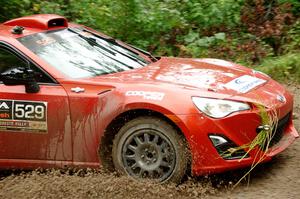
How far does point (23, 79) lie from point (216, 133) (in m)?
1.86

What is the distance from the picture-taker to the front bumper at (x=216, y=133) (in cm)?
482

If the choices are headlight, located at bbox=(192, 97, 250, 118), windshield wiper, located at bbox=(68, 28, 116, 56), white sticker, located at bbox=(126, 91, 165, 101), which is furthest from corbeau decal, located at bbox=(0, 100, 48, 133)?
headlight, located at bbox=(192, 97, 250, 118)

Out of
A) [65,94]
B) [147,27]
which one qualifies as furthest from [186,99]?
[147,27]

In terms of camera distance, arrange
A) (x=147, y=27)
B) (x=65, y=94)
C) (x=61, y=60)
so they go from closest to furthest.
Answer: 1. (x=65, y=94)
2. (x=61, y=60)
3. (x=147, y=27)

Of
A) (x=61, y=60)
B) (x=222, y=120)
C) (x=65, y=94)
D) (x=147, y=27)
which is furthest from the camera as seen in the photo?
(x=147, y=27)

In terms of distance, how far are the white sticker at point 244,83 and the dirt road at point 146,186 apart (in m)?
0.79

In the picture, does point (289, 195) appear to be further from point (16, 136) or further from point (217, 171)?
point (16, 136)

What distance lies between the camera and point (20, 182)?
532 cm

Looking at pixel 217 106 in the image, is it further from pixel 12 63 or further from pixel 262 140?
pixel 12 63

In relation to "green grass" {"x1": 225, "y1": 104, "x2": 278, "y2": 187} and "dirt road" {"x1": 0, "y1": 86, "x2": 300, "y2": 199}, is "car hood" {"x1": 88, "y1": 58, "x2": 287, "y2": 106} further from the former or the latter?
"dirt road" {"x1": 0, "y1": 86, "x2": 300, "y2": 199}

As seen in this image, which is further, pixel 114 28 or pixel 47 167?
pixel 114 28

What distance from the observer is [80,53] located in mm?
5875

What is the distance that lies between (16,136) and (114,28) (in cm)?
546

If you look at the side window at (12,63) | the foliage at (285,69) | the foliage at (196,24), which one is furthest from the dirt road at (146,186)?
the foliage at (196,24)
